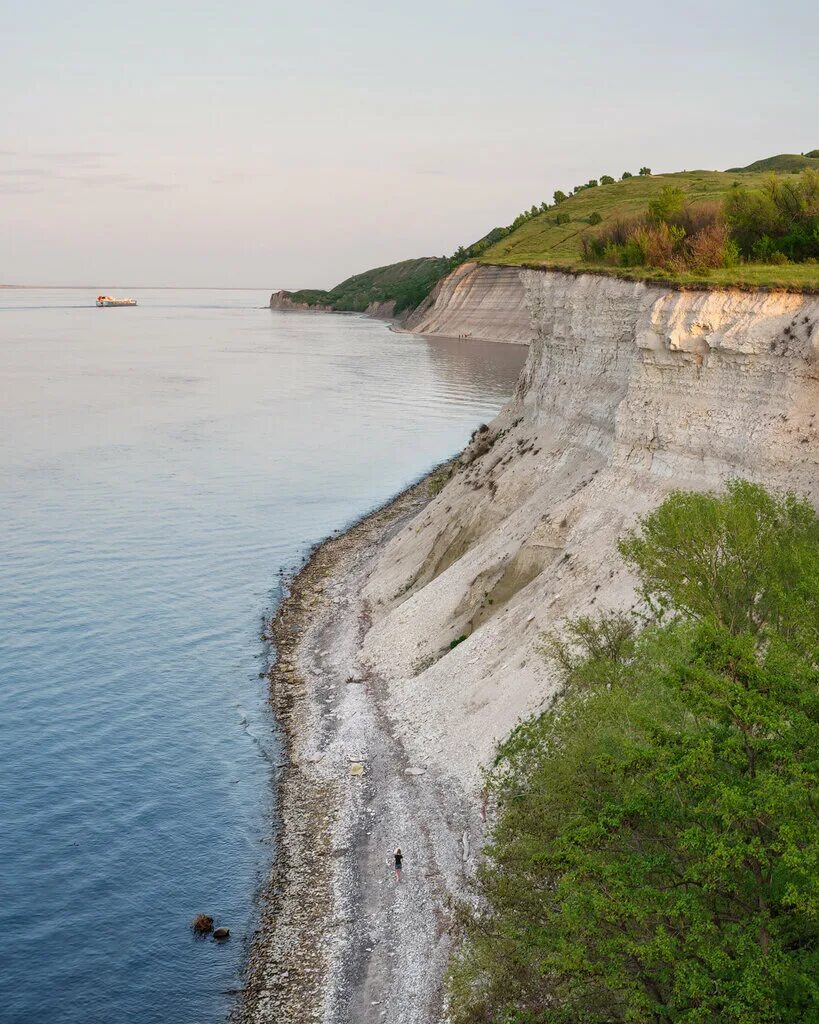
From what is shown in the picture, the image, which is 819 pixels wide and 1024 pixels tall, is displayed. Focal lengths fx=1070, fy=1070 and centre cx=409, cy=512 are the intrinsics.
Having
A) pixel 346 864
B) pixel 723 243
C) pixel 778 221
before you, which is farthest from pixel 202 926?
pixel 778 221

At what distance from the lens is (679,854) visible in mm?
17781

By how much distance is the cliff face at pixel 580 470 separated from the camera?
112 ft

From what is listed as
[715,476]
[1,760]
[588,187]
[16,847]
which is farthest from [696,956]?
[588,187]

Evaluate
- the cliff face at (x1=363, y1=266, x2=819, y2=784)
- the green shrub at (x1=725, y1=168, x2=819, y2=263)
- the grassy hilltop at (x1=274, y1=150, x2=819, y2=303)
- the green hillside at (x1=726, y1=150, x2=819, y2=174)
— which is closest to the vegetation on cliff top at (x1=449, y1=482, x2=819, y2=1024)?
the cliff face at (x1=363, y1=266, x2=819, y2=784)

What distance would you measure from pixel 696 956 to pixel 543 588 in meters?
23.5

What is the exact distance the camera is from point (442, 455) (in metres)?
98.9

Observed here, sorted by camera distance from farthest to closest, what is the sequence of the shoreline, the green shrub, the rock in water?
1. the green shrub
2. the rock in water
3. the shoreline

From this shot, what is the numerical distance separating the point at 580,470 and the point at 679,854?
27.5m

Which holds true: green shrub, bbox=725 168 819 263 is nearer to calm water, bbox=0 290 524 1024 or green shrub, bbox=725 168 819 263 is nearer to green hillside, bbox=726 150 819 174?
calm water, bbox=0 290 524 1024

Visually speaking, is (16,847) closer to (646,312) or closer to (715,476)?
(715,476)

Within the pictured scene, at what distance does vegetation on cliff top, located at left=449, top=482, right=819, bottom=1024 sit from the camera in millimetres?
15258

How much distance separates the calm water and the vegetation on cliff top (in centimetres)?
930

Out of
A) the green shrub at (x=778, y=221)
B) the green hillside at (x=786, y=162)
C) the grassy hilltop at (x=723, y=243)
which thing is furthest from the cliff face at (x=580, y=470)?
the green hillside at (x=786, y=162)

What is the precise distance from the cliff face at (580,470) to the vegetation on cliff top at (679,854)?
943 centimetres
